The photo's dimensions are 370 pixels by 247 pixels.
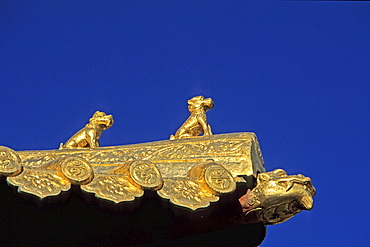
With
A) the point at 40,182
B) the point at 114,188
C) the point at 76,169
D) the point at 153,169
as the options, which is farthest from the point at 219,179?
the point at 40,182

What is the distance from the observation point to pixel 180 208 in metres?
3.46

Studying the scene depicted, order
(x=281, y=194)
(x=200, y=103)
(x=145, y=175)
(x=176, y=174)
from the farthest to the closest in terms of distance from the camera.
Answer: (x=200, y=103)
(x=176, y=174)
(x=281, y=194)
(x=145, y=175)

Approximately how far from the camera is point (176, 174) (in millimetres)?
4102

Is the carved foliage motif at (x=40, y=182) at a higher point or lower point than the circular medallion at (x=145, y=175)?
lower

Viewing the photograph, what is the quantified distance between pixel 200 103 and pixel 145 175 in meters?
2.75

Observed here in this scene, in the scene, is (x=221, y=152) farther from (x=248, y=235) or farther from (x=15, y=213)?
(x=15, y=213)

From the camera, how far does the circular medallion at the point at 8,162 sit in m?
3.04

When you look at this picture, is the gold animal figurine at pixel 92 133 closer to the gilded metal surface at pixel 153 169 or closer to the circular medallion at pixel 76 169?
the gilded metal surface at pixel 153 169

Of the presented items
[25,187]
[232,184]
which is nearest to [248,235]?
[232,184]

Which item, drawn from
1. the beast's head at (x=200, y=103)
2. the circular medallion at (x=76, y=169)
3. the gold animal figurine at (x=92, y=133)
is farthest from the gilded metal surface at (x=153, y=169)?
the beast's head at (x=200, y=103)

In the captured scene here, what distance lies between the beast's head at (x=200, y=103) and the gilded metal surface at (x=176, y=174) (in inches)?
61.3

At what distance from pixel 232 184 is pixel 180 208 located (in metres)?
0.40

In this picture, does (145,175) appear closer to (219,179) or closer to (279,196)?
(219,179)

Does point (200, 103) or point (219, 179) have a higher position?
point (200, 103)
